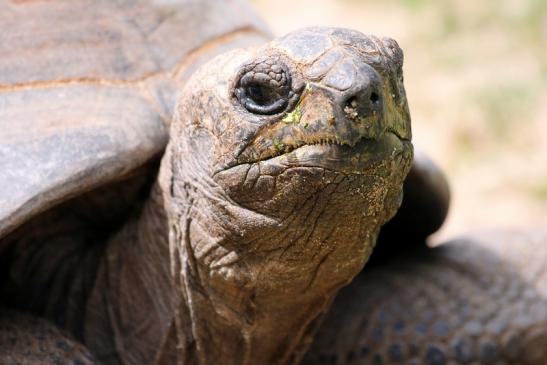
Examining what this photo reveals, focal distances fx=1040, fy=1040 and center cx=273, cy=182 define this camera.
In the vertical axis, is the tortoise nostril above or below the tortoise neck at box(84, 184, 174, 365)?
above

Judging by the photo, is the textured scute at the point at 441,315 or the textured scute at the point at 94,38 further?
the textured scute at the point at 441,315

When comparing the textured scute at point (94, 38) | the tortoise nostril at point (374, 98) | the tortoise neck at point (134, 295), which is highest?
the tortoise nostril at point (374, 98)

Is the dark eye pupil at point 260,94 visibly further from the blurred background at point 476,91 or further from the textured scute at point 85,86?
the blurred background at point 476,91

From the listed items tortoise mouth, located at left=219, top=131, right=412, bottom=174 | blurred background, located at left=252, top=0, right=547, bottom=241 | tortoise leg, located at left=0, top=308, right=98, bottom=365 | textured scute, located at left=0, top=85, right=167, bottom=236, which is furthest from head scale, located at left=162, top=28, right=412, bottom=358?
blurred background, located at left=252, top=0, right=547, bottom=241

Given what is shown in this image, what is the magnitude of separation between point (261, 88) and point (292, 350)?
0.87 meters

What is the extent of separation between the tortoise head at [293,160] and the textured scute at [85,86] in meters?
0.21

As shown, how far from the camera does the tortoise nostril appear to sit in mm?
2203

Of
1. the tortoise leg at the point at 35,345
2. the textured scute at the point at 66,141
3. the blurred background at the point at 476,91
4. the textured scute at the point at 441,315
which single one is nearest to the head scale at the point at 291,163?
the textured scute at the point at 66,141

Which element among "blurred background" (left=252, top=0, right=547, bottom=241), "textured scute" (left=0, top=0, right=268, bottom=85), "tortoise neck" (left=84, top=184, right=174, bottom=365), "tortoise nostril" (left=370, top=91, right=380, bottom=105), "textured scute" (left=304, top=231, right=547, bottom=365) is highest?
"tortoise nostril" (left=370, top=91, right=380, bottom=105)

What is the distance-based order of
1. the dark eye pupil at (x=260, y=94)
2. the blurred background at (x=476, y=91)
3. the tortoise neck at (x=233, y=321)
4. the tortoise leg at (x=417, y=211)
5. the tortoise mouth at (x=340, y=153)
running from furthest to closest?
1. the blurred background at (x=476, y=91)
2. the tortoise leg at (x=417, y=211)
3. the tortoise neck at (x=233, y=321)
4. the dark eye pupil at (x=260, y=94)
5. the tortoise mouth at (x=340, y=153)

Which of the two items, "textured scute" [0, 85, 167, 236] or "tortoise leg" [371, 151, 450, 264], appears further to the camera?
"tortoise leg" [371, 151, 450, 264]

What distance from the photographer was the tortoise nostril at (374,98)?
220 centimetres

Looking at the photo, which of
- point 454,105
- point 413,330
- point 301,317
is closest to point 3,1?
point 301,317

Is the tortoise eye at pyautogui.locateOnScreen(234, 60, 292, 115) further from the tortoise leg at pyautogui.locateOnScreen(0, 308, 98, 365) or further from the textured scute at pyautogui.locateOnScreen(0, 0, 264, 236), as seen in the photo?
the tortoise leg at pyautogui.locateOnScreen(0, 308, 98, 365)
